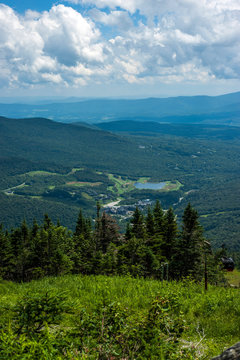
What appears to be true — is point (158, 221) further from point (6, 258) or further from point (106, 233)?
point (6, 258)

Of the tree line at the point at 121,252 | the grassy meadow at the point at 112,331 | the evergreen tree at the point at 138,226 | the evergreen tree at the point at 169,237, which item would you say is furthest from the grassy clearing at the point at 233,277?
the grassy meadow at the point at 112,331

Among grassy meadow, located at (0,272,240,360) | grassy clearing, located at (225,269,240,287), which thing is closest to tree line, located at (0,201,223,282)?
grassy meadow, located at (0,272,240,360)

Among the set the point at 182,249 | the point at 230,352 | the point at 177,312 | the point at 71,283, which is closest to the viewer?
the point at 230,352

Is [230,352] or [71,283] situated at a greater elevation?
[230,352]

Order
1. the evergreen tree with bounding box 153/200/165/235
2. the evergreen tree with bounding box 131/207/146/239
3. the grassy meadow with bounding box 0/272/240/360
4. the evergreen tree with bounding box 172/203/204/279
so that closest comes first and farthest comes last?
the grassy meadow with bounding box 0/272/240/360, the evergreen tree with bounding box 172/203/204/279, the evergreen tree with bounding box 131/207/146/239, the evergreen tree with bounding box 153/200/165/235

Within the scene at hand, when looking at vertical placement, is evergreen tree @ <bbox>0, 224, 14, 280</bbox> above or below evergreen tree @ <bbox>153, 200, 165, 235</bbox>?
below

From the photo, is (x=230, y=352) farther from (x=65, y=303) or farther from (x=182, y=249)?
(x=182, y=249)

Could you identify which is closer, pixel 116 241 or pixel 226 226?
pixel 116 241

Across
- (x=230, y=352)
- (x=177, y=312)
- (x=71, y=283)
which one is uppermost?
(x=230, y=352)

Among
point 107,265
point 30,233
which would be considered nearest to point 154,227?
point 107,265

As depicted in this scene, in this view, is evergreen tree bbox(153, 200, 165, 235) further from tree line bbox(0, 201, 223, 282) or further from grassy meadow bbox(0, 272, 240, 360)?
grassy meadow bbox(0, 272, 240, 360)
